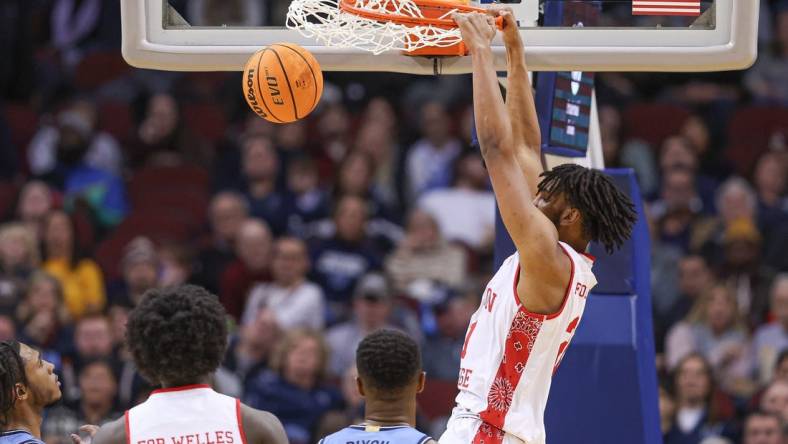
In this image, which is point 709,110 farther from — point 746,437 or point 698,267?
point 746,437

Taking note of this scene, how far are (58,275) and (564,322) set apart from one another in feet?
20.9

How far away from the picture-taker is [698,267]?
10.4 m

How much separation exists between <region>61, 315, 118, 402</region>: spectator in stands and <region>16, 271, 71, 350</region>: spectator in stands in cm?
16

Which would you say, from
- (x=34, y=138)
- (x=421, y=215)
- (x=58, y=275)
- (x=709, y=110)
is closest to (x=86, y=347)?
(x=58, y=275)

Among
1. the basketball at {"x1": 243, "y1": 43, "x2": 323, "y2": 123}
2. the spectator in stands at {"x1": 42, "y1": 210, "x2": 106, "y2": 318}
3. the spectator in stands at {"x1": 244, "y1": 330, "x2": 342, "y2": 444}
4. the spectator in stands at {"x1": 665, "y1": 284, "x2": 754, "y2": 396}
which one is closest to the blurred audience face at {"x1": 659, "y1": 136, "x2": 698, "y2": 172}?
the spectator in stands at {"x1": 665, "y1": 284, "x2": 754, "y2": 396}

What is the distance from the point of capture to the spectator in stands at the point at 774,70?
42.0ft

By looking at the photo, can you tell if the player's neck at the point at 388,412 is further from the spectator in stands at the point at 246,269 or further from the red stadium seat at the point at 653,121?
the red stadium seat at the point at 653,121

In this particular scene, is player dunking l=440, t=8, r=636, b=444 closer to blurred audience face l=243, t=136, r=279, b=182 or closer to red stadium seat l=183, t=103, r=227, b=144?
blurred audience face l=243, t=136, r=279, b=182

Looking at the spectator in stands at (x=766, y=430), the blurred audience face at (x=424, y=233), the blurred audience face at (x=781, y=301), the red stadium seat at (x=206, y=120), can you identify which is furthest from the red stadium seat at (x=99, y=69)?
the spectator in stands at (x=766, y=430)

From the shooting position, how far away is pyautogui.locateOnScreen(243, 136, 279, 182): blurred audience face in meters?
11.7

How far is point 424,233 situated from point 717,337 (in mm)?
2363

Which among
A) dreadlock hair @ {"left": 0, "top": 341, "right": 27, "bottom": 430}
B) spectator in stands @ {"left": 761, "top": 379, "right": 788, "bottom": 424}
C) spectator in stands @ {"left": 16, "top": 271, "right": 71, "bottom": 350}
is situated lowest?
spectator in stands @ {"left": 761, "top": 379, "right": 788, "bottom": 424}

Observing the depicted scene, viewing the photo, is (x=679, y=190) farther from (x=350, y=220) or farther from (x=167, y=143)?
(x=167, y=143)

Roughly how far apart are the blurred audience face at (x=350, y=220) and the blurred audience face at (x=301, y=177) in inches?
25.9
